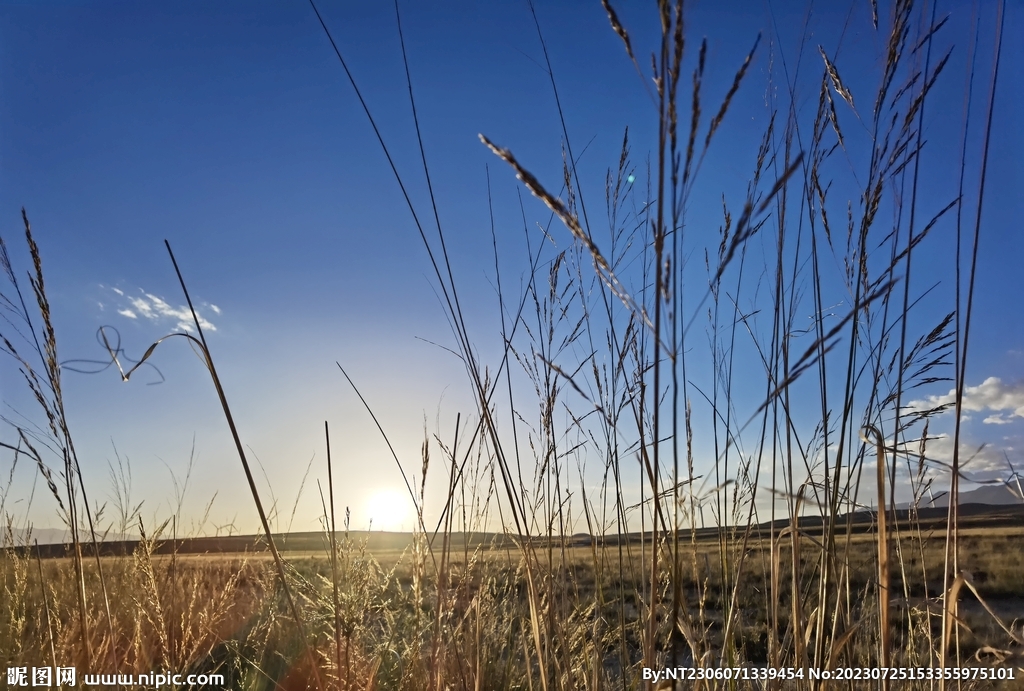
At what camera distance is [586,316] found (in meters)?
1.46

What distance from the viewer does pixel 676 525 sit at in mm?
616

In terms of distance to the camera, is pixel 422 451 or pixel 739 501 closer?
pixel 422 451

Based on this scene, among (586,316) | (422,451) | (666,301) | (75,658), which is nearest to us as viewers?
(666,301)

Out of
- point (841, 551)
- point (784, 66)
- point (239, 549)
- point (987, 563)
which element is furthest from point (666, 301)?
point (987, 563)

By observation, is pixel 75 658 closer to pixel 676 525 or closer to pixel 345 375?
pixel 345 375

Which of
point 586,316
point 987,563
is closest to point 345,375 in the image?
point 586,316

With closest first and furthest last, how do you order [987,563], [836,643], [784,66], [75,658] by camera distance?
[836,643], [784,66], [75,658], [987,563]

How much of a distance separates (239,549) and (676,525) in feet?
8.56

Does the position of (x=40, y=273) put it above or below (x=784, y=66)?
below

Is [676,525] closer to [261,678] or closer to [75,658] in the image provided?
[75,658]

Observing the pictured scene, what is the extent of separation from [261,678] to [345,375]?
7.34 feet

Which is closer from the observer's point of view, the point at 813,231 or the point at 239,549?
the point at 813,231

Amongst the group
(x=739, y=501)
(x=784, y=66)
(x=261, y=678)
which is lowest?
(x=261, y=678)

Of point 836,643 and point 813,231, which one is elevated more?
point 813,231
